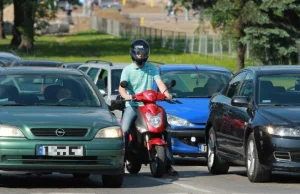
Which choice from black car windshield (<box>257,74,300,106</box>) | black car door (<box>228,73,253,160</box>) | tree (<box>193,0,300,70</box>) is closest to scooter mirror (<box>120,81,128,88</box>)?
black car door (<box>228,73,253,160</box>)

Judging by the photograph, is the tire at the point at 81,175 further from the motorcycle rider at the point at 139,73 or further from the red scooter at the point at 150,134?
the motorcycle rider at the point at 139,73

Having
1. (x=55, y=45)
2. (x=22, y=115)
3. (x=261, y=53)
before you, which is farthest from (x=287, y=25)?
(x=22, y=115)

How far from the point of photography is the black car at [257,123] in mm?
13745

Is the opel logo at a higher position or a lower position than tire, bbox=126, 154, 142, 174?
higher

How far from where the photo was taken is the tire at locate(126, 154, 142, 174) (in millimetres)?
15423

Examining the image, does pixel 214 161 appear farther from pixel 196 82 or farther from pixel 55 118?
pixel 55 118

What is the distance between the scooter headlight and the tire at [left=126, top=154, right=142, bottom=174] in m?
0.69

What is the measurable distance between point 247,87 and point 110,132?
3.03 metres

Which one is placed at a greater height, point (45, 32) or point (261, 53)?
point (261, 53)

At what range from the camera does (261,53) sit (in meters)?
45.0

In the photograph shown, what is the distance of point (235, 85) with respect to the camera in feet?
52.5

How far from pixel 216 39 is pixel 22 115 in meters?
45.0

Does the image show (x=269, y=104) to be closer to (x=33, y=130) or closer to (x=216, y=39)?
(x=33, y=130)

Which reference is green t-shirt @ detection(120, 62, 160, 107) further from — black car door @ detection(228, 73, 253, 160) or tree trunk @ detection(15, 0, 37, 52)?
tree trunk @ detection(15, 0, 37, 52)
